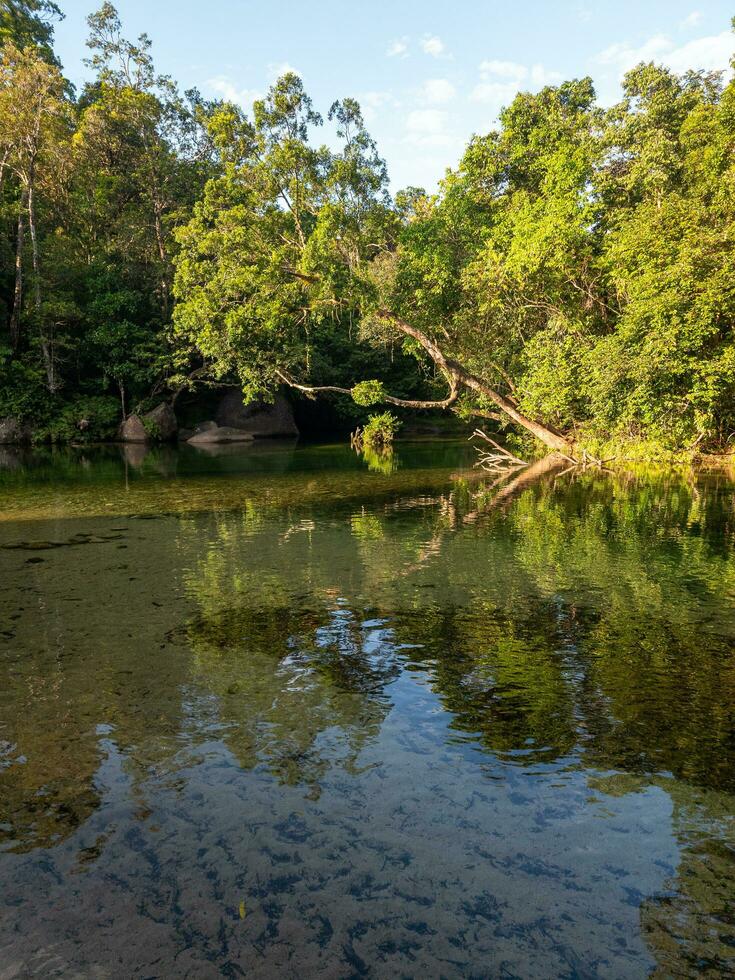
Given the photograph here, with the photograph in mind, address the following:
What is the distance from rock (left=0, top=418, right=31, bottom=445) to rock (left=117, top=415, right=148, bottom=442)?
17.3 feet

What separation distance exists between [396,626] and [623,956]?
4.62 meters

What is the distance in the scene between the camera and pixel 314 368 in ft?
147

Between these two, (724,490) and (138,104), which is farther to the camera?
(138,104)

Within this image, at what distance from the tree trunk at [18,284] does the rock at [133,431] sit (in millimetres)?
7871

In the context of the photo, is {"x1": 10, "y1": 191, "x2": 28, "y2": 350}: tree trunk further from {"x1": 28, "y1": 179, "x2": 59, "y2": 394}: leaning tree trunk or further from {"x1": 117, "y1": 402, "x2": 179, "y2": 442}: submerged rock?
{"x1": 117, "y1": 402, "x2": 179, "y2": 442}: submerged rock

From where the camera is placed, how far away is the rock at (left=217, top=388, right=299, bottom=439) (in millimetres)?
45844

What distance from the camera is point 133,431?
3966 cm

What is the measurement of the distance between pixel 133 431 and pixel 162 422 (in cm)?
195

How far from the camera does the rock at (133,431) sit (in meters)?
39.5

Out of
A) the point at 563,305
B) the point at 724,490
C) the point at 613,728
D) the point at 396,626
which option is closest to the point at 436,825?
the point at 613,728

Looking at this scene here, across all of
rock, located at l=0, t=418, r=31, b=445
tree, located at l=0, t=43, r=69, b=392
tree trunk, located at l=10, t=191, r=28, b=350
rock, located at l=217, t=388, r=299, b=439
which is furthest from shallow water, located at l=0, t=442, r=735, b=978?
rock, located at l=217, t=388, r=299, b=439

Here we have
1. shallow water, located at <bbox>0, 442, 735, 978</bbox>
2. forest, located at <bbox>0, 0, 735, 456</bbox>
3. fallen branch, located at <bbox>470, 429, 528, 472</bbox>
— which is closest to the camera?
shallow water, located at <bbox>0, 442, 735, 978</bbox>

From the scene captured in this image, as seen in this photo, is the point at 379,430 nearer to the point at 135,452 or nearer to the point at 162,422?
the point at 135,452

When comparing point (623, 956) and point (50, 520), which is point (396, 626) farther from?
point (50, 520)
